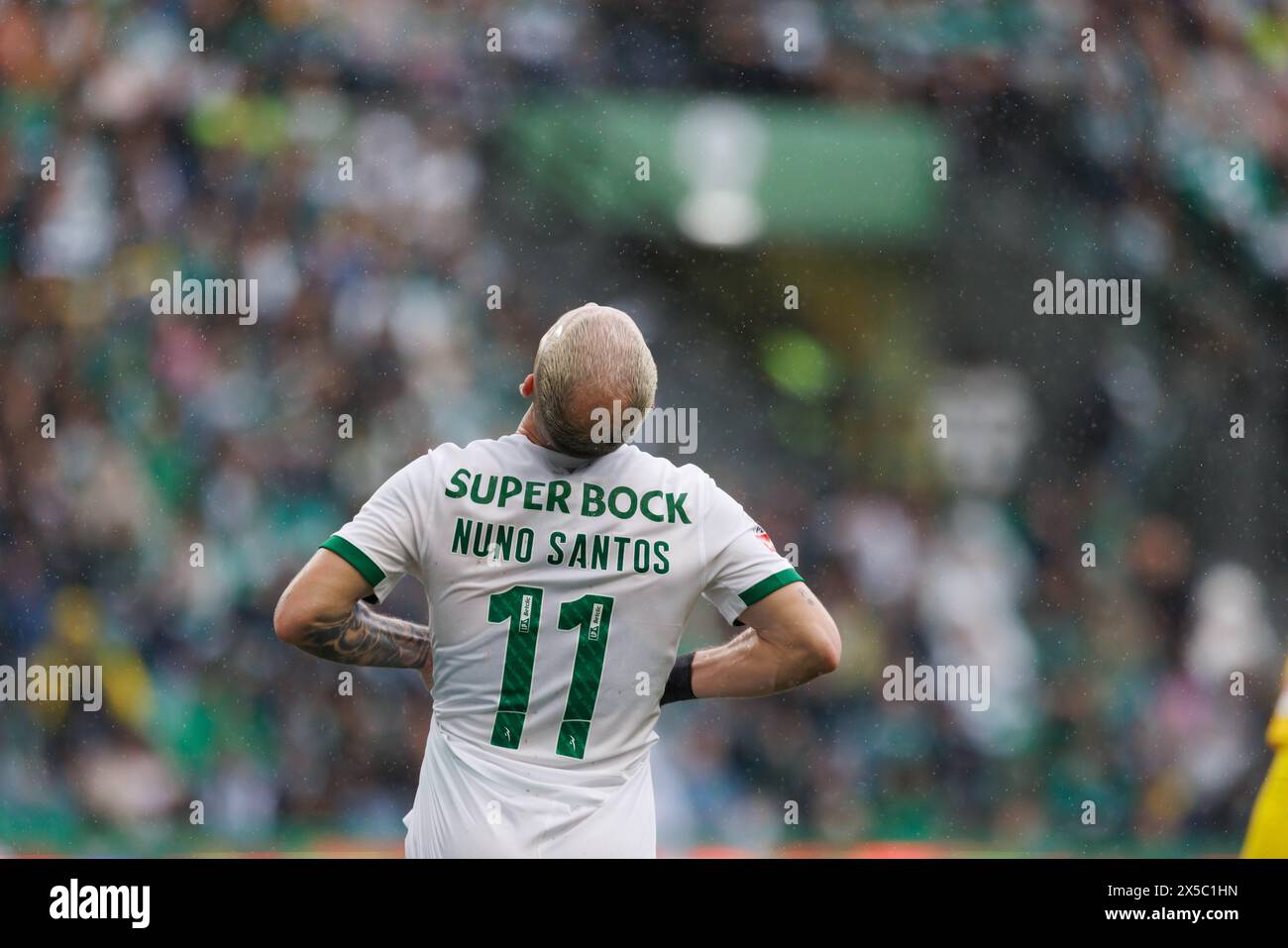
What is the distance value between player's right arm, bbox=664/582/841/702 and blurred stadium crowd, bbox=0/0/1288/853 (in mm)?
3103

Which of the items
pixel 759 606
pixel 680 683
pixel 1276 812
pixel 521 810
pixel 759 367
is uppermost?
pixel 759 367

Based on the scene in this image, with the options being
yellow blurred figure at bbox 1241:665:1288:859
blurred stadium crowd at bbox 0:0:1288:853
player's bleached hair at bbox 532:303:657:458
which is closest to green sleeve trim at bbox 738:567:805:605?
player's bleached hair at bbox 532:303:657:458

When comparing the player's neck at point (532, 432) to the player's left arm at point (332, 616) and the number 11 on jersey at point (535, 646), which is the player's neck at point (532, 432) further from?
the player's left arm at point (332, 616)

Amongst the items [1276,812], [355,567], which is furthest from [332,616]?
[1276,812]

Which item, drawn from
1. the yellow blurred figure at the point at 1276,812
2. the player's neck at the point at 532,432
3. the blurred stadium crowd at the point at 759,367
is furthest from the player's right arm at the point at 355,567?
the blurred stadium crowd at the point at 759,367

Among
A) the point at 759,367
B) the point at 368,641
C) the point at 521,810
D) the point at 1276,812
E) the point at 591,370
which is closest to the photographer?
the point at 591,370

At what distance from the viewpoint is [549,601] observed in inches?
69.6

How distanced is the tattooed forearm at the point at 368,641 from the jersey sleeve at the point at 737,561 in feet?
1.50

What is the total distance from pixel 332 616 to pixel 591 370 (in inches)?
19.8

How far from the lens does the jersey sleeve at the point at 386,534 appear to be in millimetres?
1742

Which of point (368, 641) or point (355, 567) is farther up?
point (355, 567)

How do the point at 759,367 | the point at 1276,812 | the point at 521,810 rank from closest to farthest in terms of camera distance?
the point at 521,810, the point at 1276,812, the point at 759,367

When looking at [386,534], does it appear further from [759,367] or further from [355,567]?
[759,367]

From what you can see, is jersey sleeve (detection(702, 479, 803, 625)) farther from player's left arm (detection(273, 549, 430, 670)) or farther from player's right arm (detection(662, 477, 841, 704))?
player's left arm (detection(273, 549, 430, 670))
